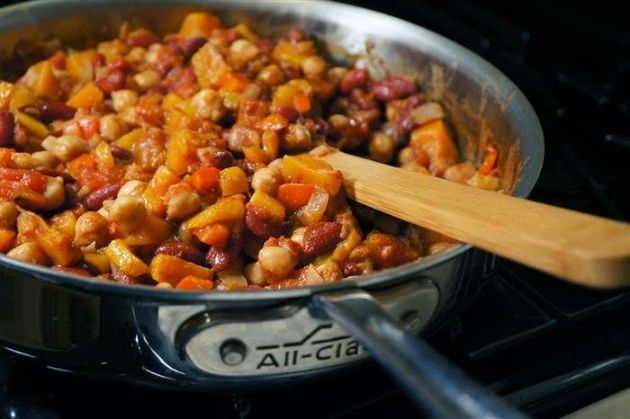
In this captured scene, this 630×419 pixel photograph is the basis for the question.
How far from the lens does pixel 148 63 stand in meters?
2.10

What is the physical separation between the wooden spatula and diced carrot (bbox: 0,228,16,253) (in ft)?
2.34

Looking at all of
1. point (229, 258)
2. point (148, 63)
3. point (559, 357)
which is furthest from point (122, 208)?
point (559, 357)

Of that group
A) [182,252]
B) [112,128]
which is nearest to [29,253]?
[182,252]

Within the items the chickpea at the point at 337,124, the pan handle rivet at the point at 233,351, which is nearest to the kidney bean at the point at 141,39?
the chickpea at the point at 337,124

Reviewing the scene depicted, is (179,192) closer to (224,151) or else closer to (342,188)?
(224,151)

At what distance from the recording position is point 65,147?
1725mm

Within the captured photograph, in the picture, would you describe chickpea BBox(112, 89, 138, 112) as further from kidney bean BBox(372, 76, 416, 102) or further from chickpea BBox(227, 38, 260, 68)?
kidney bean BBox(372, 76, 416, 102)

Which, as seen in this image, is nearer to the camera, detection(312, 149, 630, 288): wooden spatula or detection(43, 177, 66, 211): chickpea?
detection(312, 149, 630, 288): wooden spatula

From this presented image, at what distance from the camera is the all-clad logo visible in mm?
1111

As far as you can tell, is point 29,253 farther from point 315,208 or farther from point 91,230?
point 315,208

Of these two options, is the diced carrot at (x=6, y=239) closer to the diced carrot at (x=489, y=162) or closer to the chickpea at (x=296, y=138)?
the chickpea at (x=296, y=138)

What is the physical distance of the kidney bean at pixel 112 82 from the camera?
2.00 metres

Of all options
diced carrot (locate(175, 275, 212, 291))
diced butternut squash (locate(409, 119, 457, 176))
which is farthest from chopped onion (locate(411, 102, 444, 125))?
diced carrot (locate(175, 275, 212, 291))

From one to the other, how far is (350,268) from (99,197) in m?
0.57
